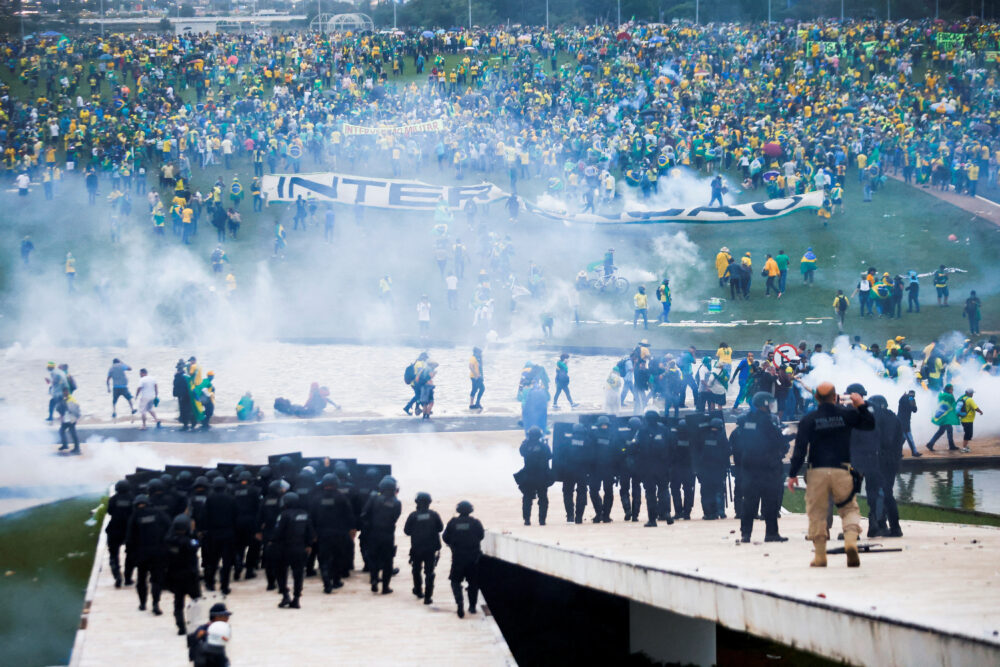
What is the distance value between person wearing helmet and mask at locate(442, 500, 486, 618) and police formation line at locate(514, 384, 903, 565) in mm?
2331

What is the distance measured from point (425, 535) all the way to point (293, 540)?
54.5 inches

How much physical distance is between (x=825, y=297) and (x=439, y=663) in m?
24.7

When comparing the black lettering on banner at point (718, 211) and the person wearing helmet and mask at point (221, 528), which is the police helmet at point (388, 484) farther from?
the black lettering on banner at point (718, 211)

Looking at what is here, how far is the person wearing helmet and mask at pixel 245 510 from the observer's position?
14.2 m

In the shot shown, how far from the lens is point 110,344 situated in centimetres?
3247

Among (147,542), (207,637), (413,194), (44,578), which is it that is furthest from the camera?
(413,194)

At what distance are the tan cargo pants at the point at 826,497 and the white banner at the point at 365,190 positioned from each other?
30115 mm

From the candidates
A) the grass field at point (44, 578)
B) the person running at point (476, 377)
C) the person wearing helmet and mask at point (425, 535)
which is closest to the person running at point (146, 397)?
the grass field at point (44, 578)

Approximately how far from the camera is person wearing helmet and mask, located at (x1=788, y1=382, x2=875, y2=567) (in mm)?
9469

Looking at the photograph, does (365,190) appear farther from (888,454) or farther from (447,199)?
(888,454)

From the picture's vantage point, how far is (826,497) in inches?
377

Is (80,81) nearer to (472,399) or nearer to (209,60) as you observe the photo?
(209,60)

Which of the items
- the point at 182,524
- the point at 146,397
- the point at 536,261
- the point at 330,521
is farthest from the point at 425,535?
the point at 536,261

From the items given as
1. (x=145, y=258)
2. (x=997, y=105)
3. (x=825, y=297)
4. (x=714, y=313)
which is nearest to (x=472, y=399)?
(x=714, y=313)
